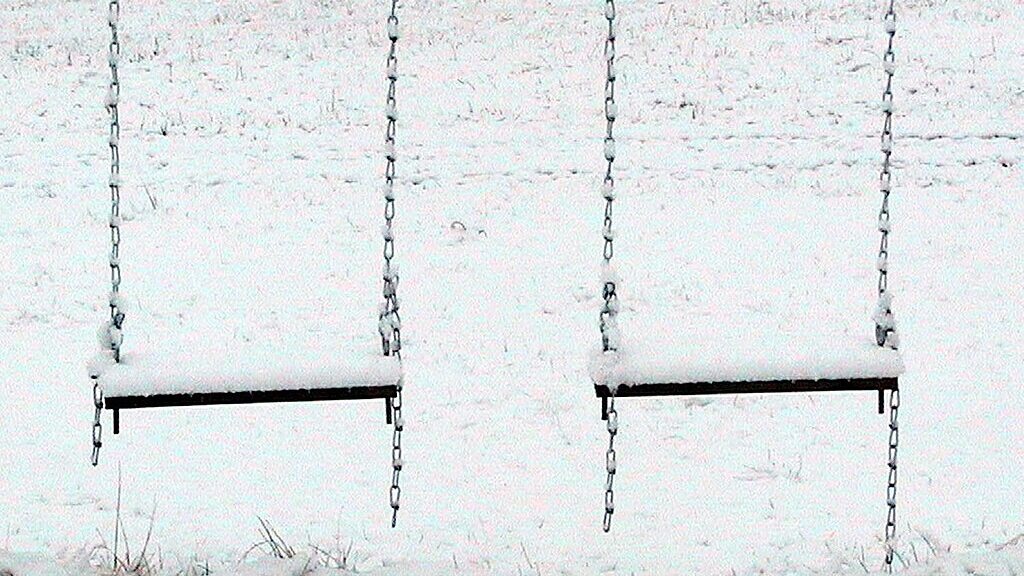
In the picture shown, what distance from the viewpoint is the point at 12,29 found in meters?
21.9

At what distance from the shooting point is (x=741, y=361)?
4.27m

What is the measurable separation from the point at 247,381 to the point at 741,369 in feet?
4.99

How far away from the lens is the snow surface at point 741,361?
13.9 ft

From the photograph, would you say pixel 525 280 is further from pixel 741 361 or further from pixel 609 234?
pixel 741 361

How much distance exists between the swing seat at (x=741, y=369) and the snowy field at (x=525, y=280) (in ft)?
0.75

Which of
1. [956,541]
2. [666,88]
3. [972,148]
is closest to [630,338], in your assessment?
[956,541]

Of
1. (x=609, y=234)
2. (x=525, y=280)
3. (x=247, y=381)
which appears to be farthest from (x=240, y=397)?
(x=525, y=280)

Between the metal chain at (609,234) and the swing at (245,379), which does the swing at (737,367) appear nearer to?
the metal chain at (609,234)

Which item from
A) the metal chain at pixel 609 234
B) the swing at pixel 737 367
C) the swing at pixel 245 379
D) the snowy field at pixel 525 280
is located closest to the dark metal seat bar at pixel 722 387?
the swing at pixel 737 367

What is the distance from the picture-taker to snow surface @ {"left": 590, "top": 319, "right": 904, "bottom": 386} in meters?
4.23

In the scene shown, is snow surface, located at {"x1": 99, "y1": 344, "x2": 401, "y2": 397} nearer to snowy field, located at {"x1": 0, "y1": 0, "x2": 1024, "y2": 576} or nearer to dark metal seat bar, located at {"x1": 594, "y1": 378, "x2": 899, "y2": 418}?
snowy field, located at {"x1": 0, "y1": 0, "x2": 1024, "y2": 576}

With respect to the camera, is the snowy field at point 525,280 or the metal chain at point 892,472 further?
the snowy field at point 525,280

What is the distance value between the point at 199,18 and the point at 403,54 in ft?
17.1

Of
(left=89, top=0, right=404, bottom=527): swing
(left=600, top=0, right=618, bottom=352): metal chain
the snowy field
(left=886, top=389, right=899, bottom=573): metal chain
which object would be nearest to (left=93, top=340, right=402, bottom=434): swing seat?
(left=89, top=0, right=404, bottom=527): swing
